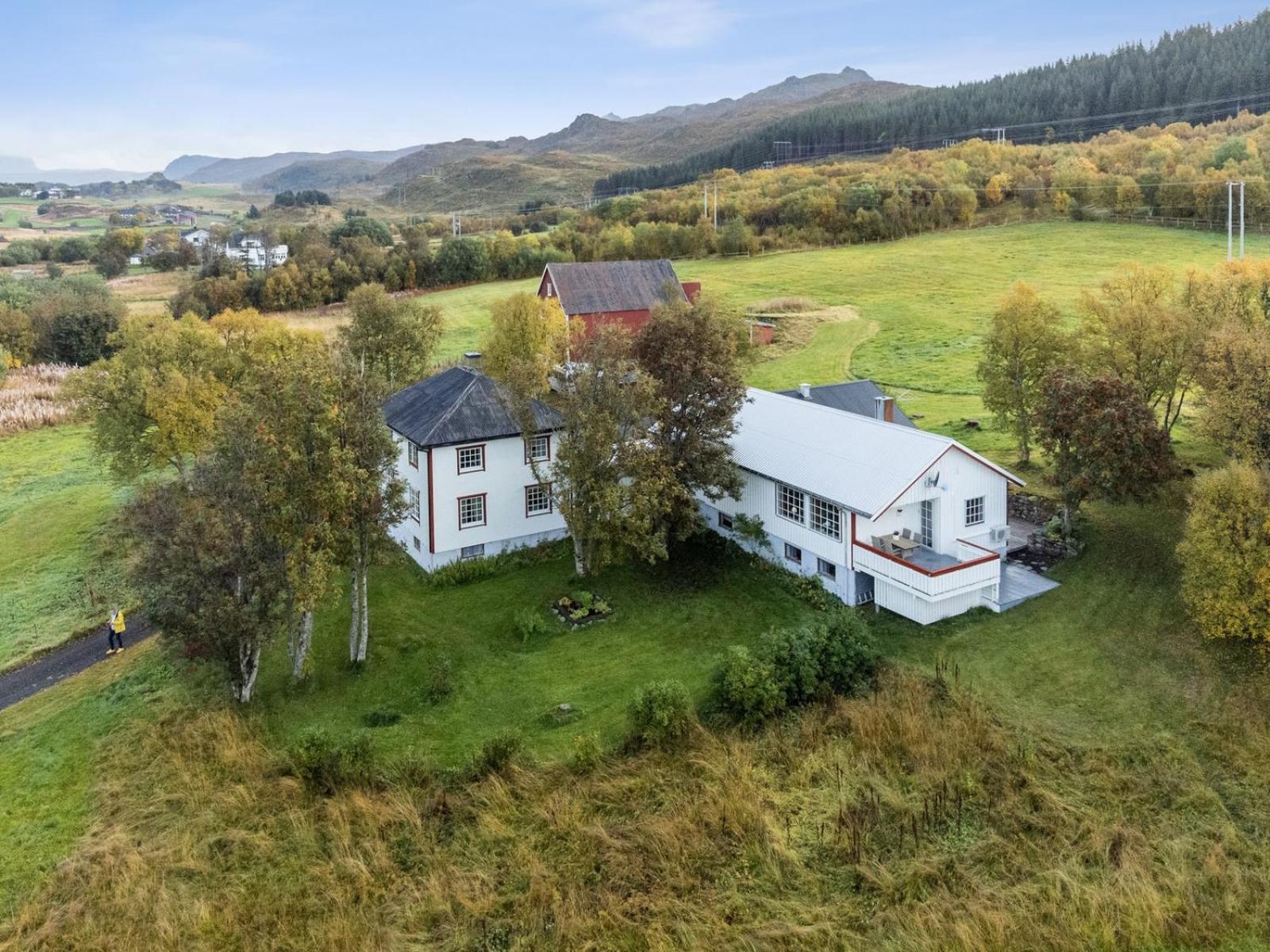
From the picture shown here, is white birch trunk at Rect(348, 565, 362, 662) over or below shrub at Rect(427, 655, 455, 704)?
over

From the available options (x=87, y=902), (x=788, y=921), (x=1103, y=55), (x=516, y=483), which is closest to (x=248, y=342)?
(x=516, y=483)

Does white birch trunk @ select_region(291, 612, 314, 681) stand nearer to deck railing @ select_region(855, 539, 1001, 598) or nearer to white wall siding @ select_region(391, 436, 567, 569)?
white wall siding @ select_region(391, 436, 567, 569)

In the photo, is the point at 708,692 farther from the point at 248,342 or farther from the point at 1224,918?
the point at 248,342

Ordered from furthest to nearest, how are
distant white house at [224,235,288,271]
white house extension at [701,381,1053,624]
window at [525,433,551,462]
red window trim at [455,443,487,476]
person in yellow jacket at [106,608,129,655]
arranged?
1. distant white house at [224,235,288,271]
2. window at [525,433,551,462]
3. red window trim at [455,443,487,476]
4. person in yellow jacket at [106,608,129,655]
5. white house extension at [701,381,1053,624]

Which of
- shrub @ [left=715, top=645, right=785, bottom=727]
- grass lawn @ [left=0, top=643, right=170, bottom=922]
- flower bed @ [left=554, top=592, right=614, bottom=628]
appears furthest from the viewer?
→ flower bed @ [left=554, top=592, right=614, bottom=628]

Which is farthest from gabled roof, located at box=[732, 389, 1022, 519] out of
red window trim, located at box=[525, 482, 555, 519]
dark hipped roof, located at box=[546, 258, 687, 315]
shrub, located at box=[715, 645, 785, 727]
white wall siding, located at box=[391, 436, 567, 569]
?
dark hipped roof, located at box=[546, 258, 687, 315]

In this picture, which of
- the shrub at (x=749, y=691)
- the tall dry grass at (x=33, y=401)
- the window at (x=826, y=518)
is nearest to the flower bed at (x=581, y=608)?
the shrub at (x=749, y=691)

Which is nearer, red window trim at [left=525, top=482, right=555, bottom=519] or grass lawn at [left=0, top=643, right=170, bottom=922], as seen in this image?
grass lawn at [left=0, top=643, right=170, bottom=922]
